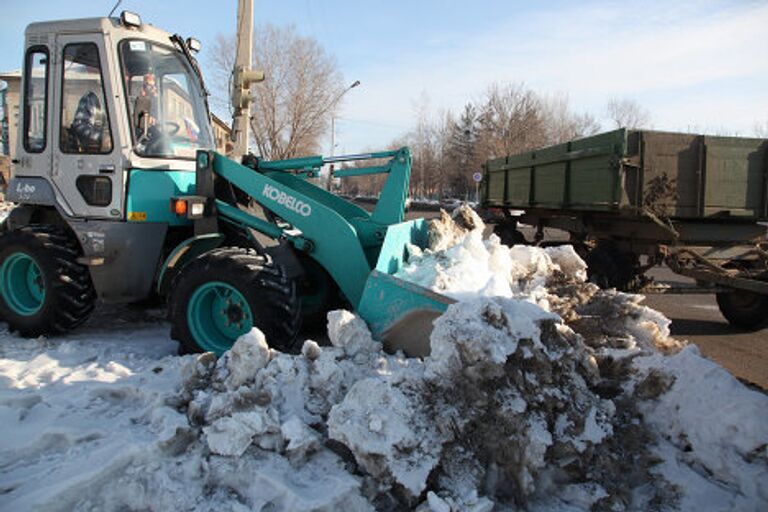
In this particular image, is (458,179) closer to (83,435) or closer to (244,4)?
(244,4)

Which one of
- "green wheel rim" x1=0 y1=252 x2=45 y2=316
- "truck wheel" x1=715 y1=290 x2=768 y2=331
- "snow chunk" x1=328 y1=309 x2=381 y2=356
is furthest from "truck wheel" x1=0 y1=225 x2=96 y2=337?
"truck wheel" x1=715 y1=290 x2=768 y2=331

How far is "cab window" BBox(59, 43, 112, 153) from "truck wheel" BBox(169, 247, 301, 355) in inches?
66.6

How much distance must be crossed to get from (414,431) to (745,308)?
5.66 metres

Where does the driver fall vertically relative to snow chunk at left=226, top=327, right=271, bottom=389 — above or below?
above

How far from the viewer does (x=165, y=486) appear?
2711 millimetres

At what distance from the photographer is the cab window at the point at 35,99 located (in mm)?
5312

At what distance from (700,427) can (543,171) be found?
672 cm

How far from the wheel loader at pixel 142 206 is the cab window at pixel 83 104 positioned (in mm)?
12

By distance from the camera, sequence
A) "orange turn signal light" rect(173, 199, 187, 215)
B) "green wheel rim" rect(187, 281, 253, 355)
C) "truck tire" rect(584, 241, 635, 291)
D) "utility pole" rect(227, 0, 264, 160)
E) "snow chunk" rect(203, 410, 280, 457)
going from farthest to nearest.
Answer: "utility pole" rect(227, 0, 264, 160), "truck tire" rect(584, 241, 635, 291), "orange turn signal light" rect(173, 199, 187, 215), "green wheel rim" rect(187, 281, 253, 355), "snow chunk" rect(203, 410, 280, 457)

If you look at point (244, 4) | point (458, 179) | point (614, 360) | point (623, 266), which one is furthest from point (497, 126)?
point (614, 360)

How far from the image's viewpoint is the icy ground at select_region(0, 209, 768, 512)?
2.71m

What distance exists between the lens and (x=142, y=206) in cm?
511

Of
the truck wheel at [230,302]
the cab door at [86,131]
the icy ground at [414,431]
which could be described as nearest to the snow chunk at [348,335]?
the icy ground at [414,431]

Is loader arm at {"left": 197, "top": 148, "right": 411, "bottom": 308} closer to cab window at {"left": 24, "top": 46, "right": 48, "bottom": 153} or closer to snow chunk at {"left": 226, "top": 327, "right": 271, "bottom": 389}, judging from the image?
snow chunk at {"left": 226, "top": 327, "right": 271, "bottom": 389}
